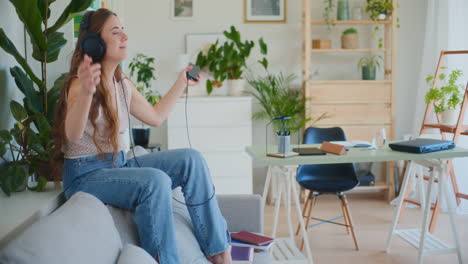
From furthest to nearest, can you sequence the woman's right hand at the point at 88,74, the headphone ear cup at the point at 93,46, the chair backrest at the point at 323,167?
the chair backrest at the point at 323,167, the headphone ear cup at the point at 93,46, the woman's right hand at the point at 88,74

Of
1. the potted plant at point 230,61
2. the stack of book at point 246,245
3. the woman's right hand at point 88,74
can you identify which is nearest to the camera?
the woman's right hand at point 88,74

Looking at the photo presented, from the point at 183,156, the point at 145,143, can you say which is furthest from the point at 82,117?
the point at 145,143

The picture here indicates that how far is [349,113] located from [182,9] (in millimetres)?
1999

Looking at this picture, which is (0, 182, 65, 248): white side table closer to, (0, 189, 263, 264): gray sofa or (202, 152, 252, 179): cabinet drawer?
(0, 189, 263, 264): gray sofa

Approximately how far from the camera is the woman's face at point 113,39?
2031 millimetres

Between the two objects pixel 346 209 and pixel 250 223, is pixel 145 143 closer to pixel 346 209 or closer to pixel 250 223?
pixel 346 209

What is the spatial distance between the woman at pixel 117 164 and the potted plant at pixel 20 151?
0.19 metres

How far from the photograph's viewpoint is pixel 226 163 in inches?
190

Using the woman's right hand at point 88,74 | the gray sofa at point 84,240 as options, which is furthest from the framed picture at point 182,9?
the woman's right hand at point 88,74

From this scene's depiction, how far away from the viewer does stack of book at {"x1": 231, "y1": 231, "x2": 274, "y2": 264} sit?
227cm

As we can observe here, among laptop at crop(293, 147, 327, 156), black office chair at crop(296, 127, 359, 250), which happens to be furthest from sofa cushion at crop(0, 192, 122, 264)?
black office chair at crop(296, 127, 359, 250)

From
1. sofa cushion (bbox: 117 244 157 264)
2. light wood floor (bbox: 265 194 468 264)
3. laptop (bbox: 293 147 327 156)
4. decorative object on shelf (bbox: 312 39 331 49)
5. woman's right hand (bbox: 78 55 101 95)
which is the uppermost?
decorative object on shelf (bbox: 312 39 331 49)

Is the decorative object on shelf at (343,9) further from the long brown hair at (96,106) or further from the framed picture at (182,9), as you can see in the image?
the long brown hair at (96,106)

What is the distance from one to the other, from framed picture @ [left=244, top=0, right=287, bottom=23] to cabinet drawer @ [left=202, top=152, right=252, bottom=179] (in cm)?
145
